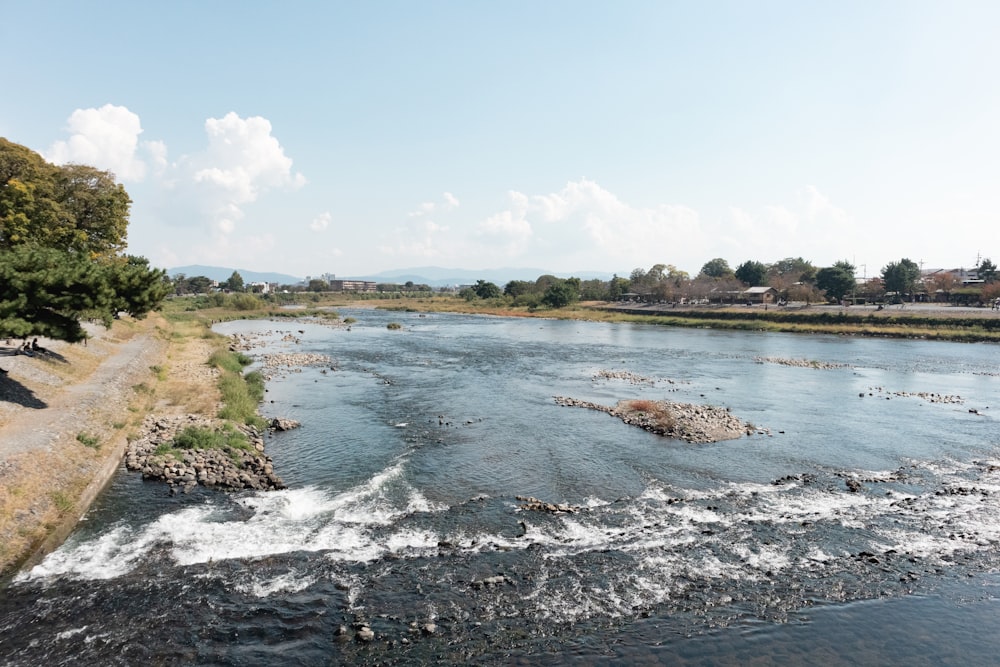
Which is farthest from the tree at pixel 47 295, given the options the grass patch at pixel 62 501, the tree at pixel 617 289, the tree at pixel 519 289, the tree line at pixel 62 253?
the tree at pixel 519 289

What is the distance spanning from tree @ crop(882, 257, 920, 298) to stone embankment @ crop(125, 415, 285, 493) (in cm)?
10477

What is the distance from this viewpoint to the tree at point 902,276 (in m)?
91.1

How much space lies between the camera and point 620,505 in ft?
55.9

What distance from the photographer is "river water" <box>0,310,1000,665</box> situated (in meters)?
10.5

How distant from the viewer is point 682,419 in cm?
2636

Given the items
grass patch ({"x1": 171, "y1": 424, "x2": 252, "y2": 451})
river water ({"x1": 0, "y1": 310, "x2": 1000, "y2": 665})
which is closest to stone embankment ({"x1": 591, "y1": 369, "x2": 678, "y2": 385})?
river water ({"x1": 0, "y1": 310, "x2": 1000, "y2": 665})

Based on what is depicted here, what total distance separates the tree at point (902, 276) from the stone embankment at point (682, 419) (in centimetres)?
8348

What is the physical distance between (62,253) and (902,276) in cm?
10960

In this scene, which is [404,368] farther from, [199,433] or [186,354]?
[199,433]

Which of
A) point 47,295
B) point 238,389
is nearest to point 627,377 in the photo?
point 238,389

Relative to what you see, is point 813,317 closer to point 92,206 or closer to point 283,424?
point 283,424

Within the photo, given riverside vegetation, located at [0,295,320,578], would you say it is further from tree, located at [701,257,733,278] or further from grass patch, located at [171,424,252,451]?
tree, located at [701,257,733,278]

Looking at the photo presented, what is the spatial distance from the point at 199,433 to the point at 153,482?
2.80 meters

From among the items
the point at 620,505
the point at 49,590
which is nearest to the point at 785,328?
the point at 620,505
